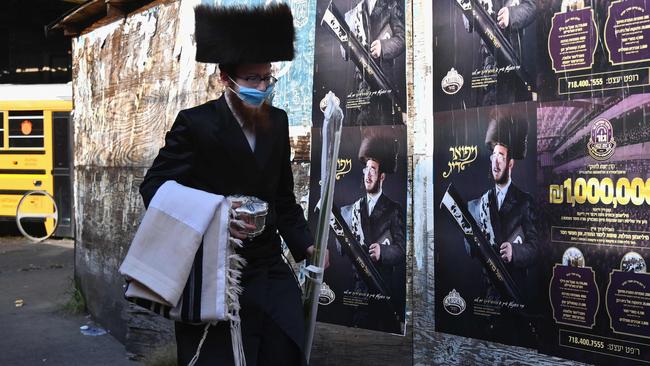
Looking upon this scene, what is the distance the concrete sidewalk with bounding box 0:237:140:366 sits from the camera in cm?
572

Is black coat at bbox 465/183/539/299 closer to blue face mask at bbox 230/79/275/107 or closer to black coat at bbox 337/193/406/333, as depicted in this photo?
black coat at bbox 337/193/406/333

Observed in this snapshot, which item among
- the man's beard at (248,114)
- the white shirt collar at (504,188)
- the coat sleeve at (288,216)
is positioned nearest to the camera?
the man's beard at (248,114)

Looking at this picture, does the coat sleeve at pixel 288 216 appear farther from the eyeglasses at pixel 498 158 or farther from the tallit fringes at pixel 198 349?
the eyeglasses at pixel 498 158

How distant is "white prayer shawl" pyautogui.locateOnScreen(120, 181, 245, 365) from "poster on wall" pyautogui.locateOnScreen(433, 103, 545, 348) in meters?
1.69

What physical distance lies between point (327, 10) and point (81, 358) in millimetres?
3382

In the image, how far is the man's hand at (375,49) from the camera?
14.1 ft

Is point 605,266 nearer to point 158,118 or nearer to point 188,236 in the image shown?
point 188,236

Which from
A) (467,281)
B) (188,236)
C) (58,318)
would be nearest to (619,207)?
(467,281)

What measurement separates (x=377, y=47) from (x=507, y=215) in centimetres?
134

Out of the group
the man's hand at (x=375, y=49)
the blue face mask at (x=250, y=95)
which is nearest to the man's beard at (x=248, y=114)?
the blue face mask at (x=250, y=95)

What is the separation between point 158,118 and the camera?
5754mm

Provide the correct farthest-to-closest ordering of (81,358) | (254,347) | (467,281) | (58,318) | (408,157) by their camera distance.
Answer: (58,318) → (81,358) → (408,157) → (467,281) → (254,347)

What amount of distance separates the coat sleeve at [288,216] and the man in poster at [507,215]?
116 centimetres

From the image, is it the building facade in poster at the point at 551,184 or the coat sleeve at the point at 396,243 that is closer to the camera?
the building facade in poster at the point at 551,184
